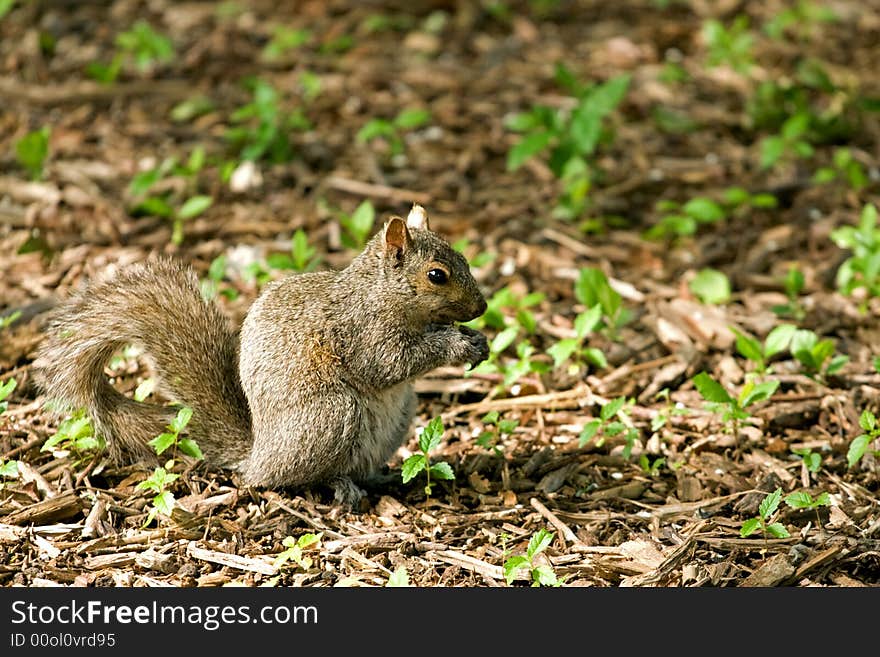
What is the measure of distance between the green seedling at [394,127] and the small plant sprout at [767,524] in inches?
140

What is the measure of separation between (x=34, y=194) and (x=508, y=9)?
4065 millimetres

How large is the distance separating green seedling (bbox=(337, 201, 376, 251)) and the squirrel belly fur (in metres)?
1.43

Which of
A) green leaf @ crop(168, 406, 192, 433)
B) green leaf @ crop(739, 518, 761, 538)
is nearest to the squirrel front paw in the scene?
green leaf @ crop(168, 406, 192, 433)

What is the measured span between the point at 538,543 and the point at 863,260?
102 inches

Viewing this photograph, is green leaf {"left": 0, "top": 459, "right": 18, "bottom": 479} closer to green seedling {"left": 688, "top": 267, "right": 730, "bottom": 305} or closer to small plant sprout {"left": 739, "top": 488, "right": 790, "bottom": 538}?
small plant sprout {"left": 739, "top": 488, "right": 790, "bottom": 538}

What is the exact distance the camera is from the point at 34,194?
6.26m

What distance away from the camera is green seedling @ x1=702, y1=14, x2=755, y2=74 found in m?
7.85

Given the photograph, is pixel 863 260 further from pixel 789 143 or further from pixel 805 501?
pixel 805 501

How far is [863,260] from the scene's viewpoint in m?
5.46

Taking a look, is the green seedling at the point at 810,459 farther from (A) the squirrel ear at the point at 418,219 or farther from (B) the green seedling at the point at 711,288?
(A) the squirrel ear at the point at 418,219

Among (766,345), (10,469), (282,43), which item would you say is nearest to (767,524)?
(766,345)

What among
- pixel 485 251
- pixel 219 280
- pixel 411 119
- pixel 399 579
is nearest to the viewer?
pixel 399 579

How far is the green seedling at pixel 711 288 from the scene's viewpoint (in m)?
5.56

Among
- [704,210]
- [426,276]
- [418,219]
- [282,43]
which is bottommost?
[704,210]
